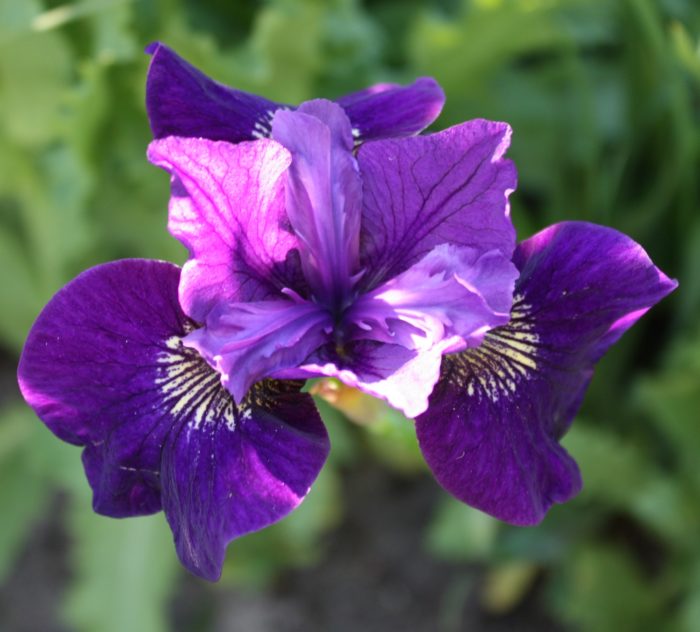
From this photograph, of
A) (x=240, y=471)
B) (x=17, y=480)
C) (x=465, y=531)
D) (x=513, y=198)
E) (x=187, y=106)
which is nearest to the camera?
(x=240, y=471)

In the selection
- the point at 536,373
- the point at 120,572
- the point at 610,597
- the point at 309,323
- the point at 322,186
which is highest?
the point at 322,186

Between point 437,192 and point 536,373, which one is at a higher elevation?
point 437,192

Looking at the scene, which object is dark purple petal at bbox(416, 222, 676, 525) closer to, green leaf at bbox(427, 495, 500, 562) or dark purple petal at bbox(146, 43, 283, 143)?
dark purple petal at bbox(146, 43, 283, 143)

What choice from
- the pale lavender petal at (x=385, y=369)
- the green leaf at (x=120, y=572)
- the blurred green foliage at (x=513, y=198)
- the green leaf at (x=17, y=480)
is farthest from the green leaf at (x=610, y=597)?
the green leaf at (x=17, y=480)

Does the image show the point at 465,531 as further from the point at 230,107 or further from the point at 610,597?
the point at 230,107

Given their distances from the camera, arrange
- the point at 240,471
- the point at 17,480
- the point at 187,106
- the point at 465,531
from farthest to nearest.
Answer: the point at 17,480 → the point at 465,531 → the point at 187,106 → the point at 240,471

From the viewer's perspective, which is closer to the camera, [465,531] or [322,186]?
[322,186]

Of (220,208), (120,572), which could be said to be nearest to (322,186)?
(220,208)
